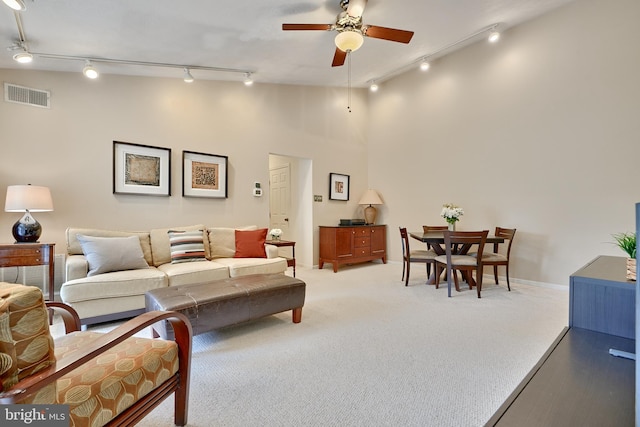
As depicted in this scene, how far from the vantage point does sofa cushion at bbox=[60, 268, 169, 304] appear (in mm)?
2484

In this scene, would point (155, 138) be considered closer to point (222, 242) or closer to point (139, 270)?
point (222, 242)

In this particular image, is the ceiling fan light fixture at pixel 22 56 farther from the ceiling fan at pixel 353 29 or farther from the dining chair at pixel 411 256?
the dining chair at pixel 411 256

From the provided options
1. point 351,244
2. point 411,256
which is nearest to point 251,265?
point 411,256

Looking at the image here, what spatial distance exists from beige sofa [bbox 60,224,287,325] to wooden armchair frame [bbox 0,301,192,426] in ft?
3.59

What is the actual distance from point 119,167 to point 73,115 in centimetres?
72

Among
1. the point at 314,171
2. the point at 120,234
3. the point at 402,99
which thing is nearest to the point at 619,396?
the point at 120,234

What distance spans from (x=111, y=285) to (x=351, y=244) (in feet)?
12.4

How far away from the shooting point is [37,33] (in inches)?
104

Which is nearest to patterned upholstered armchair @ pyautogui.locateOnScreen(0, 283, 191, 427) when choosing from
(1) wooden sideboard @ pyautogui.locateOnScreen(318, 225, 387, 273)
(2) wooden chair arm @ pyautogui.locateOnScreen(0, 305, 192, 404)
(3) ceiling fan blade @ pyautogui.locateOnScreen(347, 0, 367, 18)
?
(2) wooden chair arm @ pyautogui.locateOnScreen(0, 305, 192, 404)

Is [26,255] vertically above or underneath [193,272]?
above

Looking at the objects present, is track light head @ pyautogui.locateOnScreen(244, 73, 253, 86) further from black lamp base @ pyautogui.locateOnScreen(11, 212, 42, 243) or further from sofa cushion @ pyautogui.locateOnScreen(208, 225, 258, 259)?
black lamp base @ pyautogui.locateOnScreen(11, 212, 42, 243)

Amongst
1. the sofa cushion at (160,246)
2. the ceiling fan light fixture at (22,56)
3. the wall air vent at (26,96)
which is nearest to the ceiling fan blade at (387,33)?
the ceiling fan light fixture at (22,56)

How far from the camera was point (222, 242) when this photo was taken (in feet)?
13.1

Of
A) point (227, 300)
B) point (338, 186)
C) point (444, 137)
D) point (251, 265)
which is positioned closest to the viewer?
point (227, 300)
